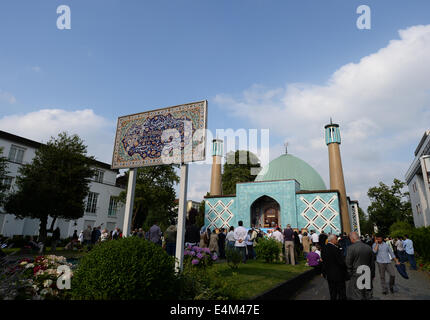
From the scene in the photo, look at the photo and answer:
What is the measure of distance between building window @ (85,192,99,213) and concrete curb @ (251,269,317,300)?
87.3 feet

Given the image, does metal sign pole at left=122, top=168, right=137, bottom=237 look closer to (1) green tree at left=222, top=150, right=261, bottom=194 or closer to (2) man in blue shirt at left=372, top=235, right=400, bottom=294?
(2) man in blue shirt at left=372, top=235, right=400, bottom=294

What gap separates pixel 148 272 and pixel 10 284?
5.68 ft

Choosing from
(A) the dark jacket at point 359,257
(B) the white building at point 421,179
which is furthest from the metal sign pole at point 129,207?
(B) the white building at point 421,179

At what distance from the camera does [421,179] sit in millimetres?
25516

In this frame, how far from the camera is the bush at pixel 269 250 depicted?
1191 centimetres

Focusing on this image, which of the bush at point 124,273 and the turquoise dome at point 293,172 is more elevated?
the turquoise dome at point 293,172

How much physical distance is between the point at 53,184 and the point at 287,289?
1669 cm

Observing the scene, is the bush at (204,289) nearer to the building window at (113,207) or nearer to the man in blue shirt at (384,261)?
A: the man in blue shirt at (384,261)

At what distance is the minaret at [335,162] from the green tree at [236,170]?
14.4 m

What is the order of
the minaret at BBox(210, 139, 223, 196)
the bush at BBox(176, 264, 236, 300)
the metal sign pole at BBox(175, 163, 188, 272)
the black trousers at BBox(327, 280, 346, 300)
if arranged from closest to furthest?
the bush at BBox(176, 264, 236, 300), the black trousers at BBox(327, 280, 346, 300), the metal sign pole at BBox(175, 163, 188, 272), the minaret at BBox(210, 139, 223, 196)

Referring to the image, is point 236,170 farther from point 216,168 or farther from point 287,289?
point 287,289

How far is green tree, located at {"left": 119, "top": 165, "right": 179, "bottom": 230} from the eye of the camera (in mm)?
28609

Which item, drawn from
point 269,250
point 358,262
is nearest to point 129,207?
point 358,262

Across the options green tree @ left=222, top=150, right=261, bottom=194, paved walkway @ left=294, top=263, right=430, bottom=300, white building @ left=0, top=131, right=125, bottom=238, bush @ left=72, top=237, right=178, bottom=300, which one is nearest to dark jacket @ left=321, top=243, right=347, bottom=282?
paved walkway @ left=294, top=263, right=430, bottom=300
